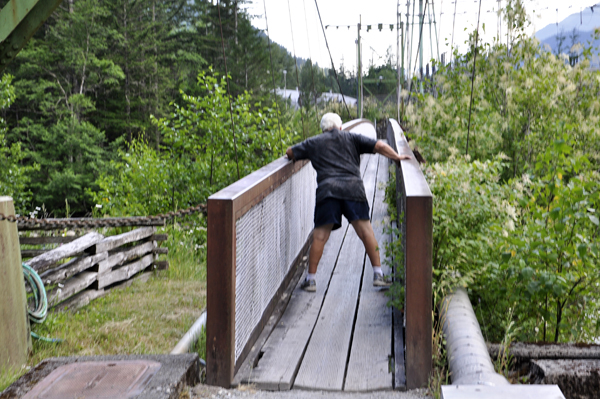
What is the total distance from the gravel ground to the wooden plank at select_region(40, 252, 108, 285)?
2.63m

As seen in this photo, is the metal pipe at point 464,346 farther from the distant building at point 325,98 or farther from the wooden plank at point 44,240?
the distant building at point 325,98

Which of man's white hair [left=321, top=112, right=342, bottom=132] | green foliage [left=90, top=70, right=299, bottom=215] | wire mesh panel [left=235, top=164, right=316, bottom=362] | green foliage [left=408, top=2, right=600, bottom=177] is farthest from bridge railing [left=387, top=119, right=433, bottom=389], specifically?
green foliage [left=90, top=70, right=299, bottom=215]

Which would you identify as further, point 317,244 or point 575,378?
point 317,244

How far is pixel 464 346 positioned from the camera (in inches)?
133

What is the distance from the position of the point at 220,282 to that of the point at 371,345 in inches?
50.9

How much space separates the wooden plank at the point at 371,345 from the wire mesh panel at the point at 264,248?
698 mm

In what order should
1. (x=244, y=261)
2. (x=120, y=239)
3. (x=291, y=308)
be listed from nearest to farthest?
(x=244, y=261)
(x=291, y=308)
(x=120, y=239)

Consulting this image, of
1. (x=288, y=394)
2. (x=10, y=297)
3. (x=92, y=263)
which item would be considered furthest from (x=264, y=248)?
(x=92, y=263)

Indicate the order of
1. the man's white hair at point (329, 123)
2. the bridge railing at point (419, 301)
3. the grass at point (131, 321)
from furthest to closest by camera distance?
the man's white hair at point (329, 123), the grass at point (131, 321), the bridge railing at point (419, 301)

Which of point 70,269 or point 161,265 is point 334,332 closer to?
point 70,269

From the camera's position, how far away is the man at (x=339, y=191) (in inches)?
204

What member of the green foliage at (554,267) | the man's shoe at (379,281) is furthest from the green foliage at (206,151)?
the green foliage at (554,267)

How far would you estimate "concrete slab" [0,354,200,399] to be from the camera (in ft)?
9.77

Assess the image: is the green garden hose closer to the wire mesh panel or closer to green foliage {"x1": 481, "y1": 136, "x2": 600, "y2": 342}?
the wire mesh panel
